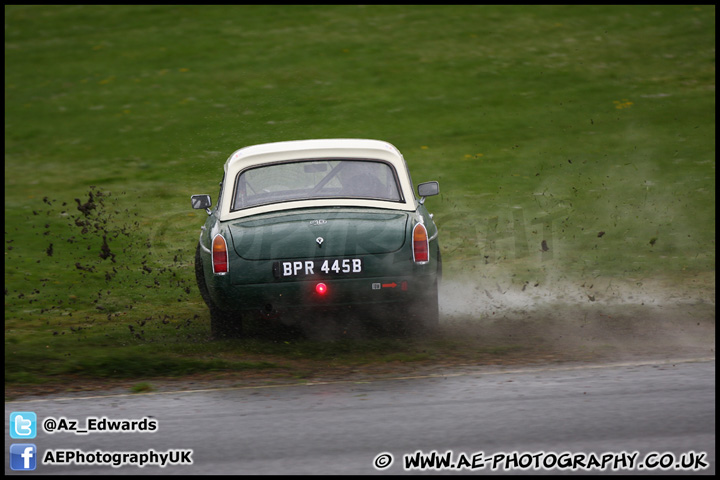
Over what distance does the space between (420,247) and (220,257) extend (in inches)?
66.7

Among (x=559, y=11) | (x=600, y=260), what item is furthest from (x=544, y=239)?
(x=559, y=11)

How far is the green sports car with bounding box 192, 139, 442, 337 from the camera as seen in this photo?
28.2 feet

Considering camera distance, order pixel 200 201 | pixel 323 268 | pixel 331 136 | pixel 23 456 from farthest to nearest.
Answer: pixel 331 136 < pixel 200 201 < pixel 323 268 < pixel 23 456

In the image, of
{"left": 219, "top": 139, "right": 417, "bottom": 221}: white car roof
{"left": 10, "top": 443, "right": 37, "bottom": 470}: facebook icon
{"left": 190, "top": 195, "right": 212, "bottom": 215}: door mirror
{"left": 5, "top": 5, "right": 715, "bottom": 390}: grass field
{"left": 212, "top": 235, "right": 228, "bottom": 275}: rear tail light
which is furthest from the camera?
{"left": 5, "top": 5, "right": 715, "bottom": 390}: grass field

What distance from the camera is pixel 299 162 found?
9.82m

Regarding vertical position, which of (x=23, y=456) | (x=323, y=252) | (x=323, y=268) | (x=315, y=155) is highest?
(x=315, y=155)

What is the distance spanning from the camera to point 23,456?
232 inches

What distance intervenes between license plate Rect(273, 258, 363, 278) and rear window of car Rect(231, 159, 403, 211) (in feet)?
3.22

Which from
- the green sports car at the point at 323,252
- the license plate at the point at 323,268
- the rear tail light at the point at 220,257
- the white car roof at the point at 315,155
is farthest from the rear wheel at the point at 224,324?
the license plate at the point at 323,268

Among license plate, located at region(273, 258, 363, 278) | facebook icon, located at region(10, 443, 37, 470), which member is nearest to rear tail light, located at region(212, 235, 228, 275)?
license plate, located at region(273, 258, 363, 278)

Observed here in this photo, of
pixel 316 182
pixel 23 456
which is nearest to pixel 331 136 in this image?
pixel 316 182

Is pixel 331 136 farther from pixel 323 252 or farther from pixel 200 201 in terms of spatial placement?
pixel 323 252

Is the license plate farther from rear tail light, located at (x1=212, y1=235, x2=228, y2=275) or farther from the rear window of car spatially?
the rear window of car

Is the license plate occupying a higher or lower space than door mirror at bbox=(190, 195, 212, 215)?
lower
